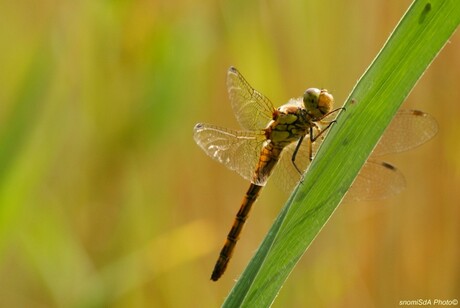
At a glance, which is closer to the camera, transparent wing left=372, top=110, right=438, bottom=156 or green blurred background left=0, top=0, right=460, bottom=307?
transparent wing left=372, top=110, right=438, bottom=156

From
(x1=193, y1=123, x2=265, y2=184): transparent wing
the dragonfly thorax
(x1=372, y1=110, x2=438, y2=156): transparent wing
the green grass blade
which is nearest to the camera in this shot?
the green grass blade

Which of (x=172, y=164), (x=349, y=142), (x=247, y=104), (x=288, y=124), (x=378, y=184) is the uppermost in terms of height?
(x=349, y=142)

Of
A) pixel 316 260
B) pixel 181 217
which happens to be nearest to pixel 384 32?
pixel 316 260

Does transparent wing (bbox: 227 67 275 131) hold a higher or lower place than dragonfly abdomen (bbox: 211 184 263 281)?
higher

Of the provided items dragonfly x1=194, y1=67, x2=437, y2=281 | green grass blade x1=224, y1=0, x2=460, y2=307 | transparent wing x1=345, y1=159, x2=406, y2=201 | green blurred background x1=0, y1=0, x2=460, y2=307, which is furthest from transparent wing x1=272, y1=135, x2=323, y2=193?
green grass blade x1=224, y1=0, x2=460, y2=307

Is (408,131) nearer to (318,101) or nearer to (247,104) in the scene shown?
(318,101)

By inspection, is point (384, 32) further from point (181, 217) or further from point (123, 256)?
point (123, 256)

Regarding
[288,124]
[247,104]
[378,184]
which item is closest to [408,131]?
[378,184]

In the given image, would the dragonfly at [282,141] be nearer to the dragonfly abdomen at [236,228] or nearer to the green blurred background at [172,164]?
the dragonfly abdomen at [236,228]

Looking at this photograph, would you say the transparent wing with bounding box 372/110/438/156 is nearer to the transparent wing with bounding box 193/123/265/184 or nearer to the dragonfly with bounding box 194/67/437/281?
the dragonfly with bounding box 194/67/437/281
